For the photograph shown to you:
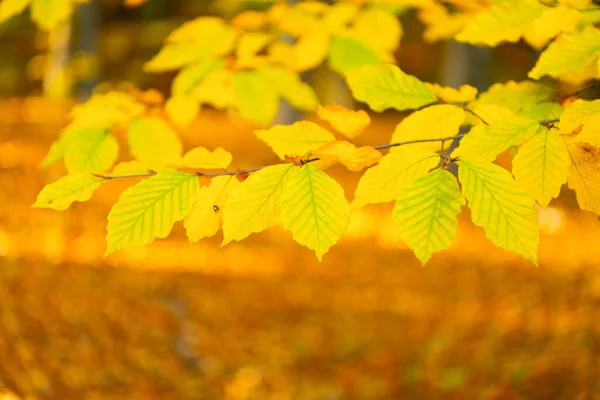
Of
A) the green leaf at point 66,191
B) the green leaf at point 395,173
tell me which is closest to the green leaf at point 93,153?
the green leaf at point 66,191

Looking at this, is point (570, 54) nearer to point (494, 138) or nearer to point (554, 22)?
point (554, 22)

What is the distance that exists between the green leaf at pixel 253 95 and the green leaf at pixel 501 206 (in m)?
0.85

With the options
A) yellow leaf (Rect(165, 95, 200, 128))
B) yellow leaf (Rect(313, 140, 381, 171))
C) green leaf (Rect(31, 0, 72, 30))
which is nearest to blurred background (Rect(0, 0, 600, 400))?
yellow leaf (Rect(165, 95, 200, 128))

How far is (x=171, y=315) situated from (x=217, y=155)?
2842 millimetres

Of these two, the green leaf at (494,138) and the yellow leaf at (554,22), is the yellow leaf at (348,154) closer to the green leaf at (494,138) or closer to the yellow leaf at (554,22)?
the green leaf at (494,138)

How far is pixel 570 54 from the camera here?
46.9 inches

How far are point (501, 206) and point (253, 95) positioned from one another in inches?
38.9

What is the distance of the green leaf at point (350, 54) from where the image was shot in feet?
5.88

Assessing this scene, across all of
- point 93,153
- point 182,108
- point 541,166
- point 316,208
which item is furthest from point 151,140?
point 541,166

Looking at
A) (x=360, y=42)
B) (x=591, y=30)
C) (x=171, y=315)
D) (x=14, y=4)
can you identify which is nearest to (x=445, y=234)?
(x=591, y=30)

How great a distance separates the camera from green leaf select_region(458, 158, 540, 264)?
94 centimetres

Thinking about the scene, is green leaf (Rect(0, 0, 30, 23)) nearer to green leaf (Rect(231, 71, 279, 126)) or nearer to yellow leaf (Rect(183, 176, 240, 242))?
green leaf (Rect(231, 71, 279, 126))

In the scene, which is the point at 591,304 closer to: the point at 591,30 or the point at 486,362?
the point at 486,362

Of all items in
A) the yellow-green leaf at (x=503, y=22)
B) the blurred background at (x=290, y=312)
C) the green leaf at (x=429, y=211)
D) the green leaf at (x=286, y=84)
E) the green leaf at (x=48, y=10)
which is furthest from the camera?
the blurred background at (x=290, y=312)
